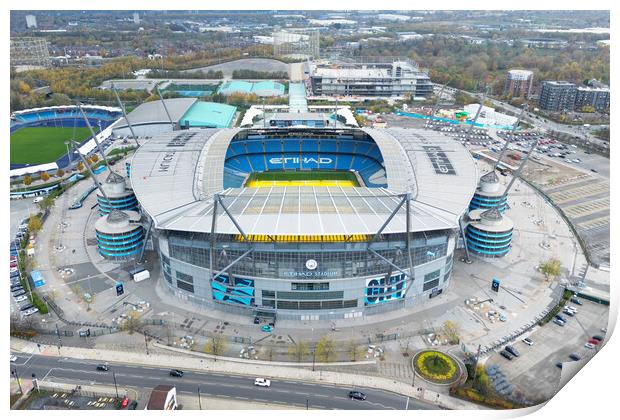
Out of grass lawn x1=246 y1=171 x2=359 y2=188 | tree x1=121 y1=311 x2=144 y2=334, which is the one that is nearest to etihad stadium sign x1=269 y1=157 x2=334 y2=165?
grass lawn x1=246 y1=171 x2=359 y2=188

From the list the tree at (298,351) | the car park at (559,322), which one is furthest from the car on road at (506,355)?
the tree at (298,351)

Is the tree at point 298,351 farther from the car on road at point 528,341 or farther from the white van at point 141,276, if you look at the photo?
the car on road at point 528,341

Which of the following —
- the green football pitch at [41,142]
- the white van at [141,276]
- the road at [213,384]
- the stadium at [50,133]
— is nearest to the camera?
the road at [213,384]

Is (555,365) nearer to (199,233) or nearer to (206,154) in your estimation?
(199,233)

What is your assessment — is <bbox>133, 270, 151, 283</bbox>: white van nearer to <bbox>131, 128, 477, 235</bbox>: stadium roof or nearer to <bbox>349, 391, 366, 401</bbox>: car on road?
<bbox>131, 128, 477, 235</bbox>: stadium roof

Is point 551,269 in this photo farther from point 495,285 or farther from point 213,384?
point 213,384

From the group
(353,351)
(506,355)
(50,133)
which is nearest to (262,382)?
(353,351)
